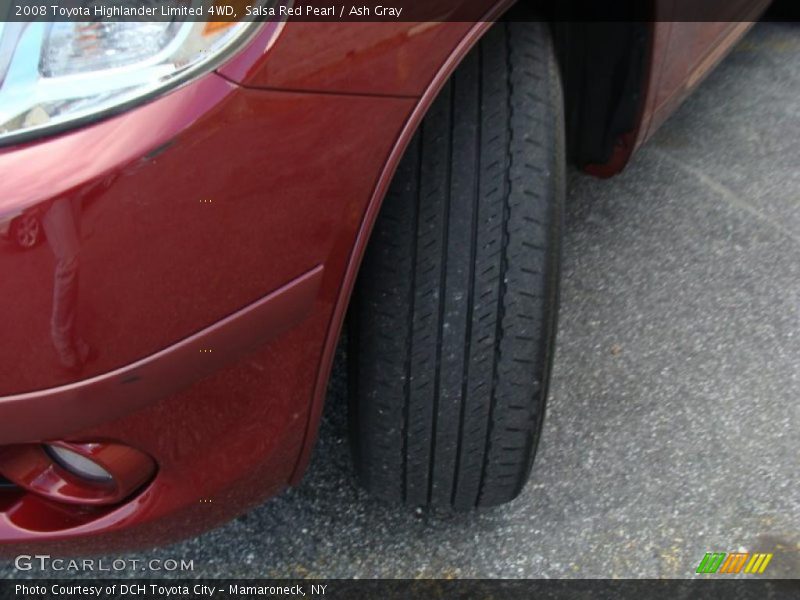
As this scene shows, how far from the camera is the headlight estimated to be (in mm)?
924

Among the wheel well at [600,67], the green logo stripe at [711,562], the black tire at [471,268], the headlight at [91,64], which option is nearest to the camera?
the headlight at [91,64]

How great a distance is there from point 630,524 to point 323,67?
3.64 ft

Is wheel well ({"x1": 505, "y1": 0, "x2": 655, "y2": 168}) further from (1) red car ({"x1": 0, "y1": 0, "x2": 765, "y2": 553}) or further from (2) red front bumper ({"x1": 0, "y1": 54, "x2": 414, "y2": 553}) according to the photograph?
(2) red front bumper ({"x1": 0, "y1": 54, "x2": 414, "y2": 553})

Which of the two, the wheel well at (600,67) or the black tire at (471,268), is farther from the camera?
the wheel well at (600,67)

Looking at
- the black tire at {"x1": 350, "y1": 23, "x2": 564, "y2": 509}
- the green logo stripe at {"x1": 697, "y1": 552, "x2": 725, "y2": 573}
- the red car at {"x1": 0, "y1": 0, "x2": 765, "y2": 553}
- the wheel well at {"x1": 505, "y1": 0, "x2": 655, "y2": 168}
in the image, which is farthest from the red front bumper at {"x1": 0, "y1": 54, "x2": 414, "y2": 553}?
the green logo stripe at {"x1": 697, "y1": 552, "x2": 725, "y2": 573}

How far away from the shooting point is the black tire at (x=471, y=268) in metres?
1.31

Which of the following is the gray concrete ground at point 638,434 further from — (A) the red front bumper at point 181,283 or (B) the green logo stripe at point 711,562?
(A) the red front bumper at point 181,283

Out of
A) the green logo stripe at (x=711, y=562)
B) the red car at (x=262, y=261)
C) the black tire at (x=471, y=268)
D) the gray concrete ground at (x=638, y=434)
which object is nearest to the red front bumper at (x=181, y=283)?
the red car at (x=262, y=261)

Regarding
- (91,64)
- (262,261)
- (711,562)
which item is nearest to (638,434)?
(711,562)

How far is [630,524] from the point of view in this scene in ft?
5.53

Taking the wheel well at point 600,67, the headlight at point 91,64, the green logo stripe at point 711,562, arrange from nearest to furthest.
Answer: the headlight at point 91,64 → the green logo stripe at point 711,562 → the wheel well at point 600,67

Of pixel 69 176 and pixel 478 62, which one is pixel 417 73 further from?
pixel 69 176

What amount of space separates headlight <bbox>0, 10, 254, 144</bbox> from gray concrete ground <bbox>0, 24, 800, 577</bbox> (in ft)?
3.14

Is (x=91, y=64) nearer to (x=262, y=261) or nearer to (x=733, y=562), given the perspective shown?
(x=262, y=261)
